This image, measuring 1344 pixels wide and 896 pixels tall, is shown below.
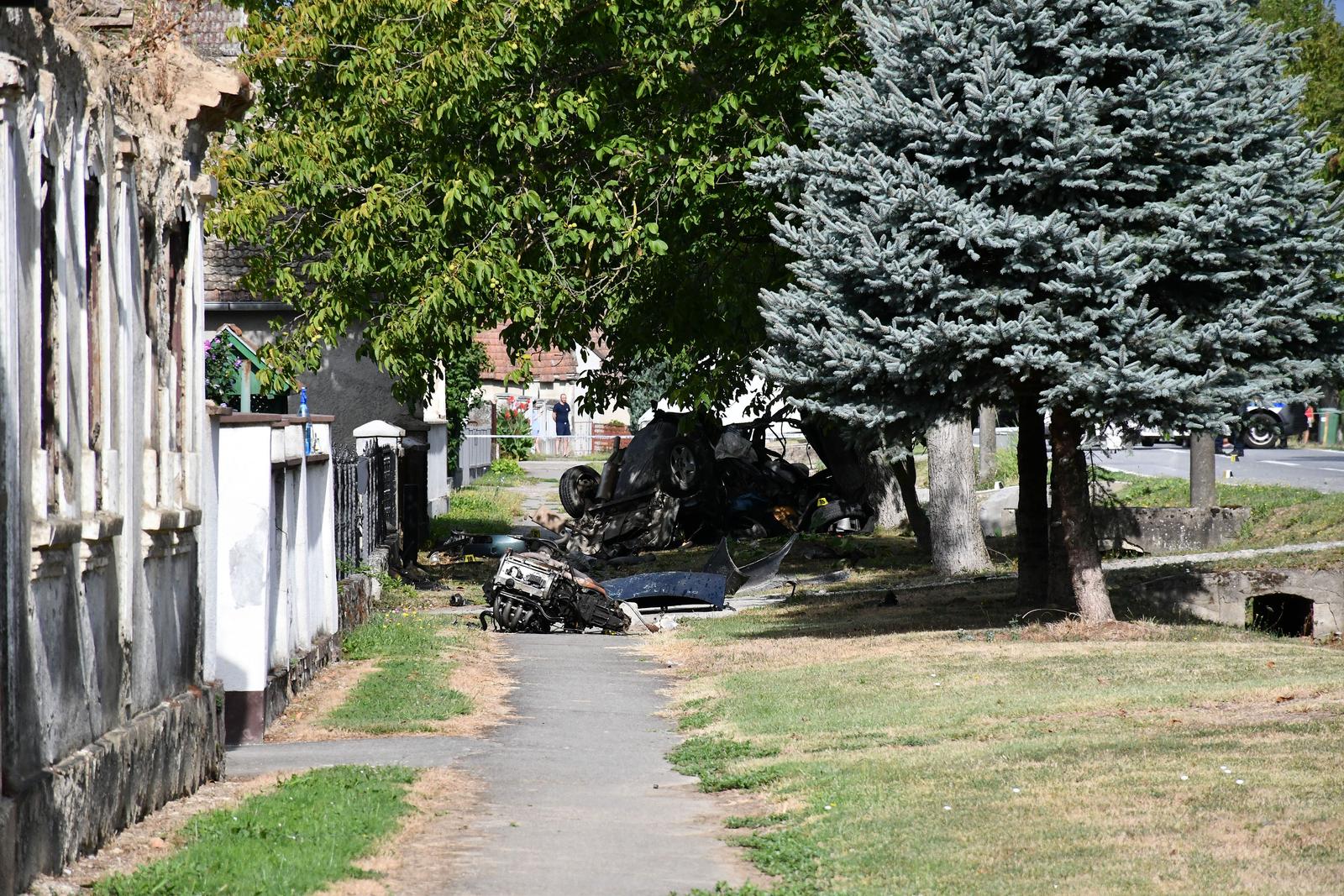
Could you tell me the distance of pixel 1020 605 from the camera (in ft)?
59.5

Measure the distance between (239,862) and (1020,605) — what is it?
1227 centimetres

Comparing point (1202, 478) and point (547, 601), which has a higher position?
point (1202, 478)

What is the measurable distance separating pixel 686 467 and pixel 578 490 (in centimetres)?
313

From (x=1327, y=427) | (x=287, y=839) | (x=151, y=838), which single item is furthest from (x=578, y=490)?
(x=1327, y=427)

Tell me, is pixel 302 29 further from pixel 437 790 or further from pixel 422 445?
pixel 437 790

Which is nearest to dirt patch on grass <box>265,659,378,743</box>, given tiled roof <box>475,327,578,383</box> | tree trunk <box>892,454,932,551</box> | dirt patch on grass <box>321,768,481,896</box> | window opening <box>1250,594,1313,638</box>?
dirt patch on grass <box>321,768,481,896</box>

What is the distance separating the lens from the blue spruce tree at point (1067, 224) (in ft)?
47.1

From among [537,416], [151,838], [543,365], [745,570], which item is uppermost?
[543,365]

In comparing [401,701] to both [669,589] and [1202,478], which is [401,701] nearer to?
[669,589]

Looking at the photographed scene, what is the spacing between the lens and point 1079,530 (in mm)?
15938

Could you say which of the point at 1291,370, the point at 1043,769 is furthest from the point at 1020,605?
the point at 1043,769

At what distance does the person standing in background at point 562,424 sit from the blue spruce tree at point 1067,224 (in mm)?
49640

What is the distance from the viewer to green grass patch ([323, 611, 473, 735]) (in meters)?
12.1

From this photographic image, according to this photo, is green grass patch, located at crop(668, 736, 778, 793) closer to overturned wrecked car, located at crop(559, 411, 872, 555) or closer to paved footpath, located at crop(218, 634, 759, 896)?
paved footpath, located at crop(218, 634, 759, 896)
